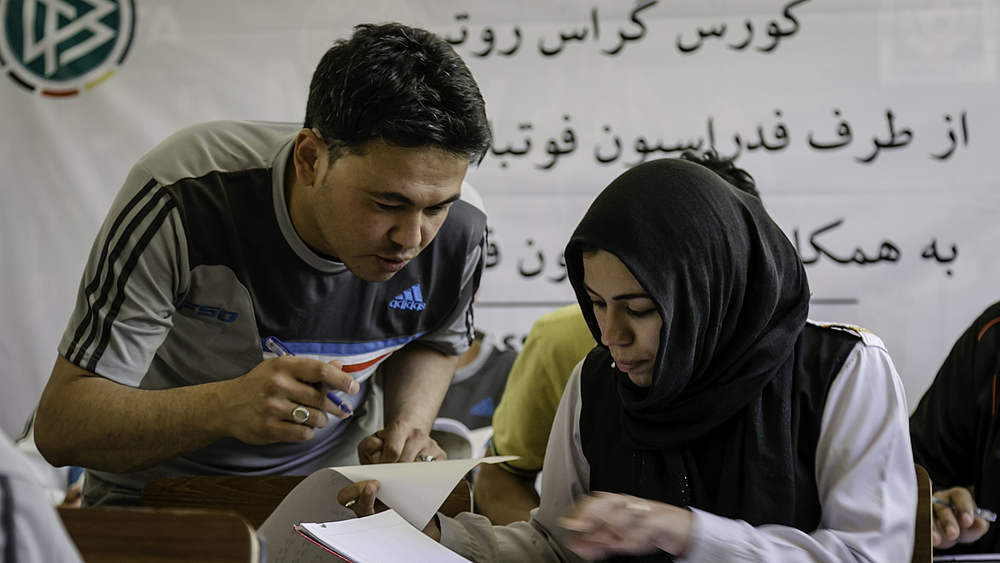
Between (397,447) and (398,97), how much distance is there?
61 cm

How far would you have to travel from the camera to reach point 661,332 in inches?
51.4

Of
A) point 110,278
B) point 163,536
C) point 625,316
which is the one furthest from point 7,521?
point 110,278

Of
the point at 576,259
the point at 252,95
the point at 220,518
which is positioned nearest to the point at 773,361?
the point at 576,259

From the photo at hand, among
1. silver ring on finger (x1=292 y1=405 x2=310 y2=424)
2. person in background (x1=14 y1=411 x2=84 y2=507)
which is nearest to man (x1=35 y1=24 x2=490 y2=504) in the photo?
silver ring on finger (x1=292 y1=405 x2=310 y2=424)

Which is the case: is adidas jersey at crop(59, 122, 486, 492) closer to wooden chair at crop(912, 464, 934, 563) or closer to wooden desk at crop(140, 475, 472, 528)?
wooden desk at crop(140, 475, 472, 528)

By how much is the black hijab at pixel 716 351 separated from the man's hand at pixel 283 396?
1.41ft

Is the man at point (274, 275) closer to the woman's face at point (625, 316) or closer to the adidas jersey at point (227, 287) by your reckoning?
the adidas jersey at point (227, 287)

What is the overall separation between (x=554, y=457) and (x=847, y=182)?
1.95m

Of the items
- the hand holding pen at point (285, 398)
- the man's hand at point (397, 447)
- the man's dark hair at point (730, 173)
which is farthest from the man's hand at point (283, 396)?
the man's dark hair at point (730, 173)

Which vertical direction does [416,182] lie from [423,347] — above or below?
above

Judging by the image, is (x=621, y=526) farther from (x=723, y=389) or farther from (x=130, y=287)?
(x=130, y=287)

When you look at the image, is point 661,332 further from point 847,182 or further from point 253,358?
point 847,182

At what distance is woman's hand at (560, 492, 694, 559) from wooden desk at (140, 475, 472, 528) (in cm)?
42

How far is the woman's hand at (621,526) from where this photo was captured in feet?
3.44
